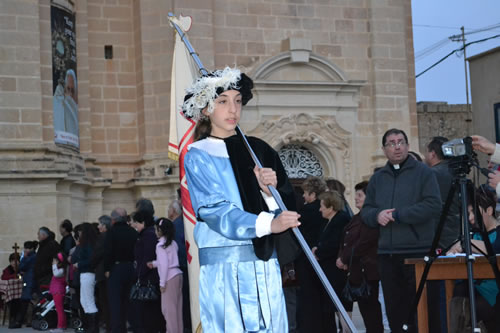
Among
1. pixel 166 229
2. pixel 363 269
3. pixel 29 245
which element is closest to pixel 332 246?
pixel 363 269

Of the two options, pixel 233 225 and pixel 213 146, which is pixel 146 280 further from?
pixel 233 225

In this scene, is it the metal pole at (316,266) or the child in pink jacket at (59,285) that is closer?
the metal pole at (316,266)

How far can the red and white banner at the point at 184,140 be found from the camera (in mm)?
8906

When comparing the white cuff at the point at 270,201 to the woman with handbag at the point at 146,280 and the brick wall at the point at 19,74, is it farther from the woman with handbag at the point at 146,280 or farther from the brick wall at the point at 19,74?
the brick wall at the point at 19,74

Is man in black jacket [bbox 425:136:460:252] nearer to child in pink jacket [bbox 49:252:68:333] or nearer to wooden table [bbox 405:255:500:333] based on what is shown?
wooden table [bbox 405:255:500:333]

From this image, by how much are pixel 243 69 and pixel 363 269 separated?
411 inches

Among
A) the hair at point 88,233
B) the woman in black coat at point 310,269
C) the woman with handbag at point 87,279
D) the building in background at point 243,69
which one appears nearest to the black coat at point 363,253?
the woman in black coat at point 310,269

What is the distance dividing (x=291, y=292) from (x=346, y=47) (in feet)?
30.6

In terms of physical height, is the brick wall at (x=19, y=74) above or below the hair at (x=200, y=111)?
above

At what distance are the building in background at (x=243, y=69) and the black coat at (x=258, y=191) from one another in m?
11.6

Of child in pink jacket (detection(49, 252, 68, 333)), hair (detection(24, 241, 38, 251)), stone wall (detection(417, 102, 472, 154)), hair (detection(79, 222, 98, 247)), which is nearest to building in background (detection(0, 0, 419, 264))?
hair (detection(24, 241, 38, 251))

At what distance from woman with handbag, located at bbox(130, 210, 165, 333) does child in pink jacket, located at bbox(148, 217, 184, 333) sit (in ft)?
0.90

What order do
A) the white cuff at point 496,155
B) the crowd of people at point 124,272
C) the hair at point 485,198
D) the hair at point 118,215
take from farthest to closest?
the hair at point 118,215, the crowd of people at point 124,272, the hair at point 485,198, the white cuff at point 496,155

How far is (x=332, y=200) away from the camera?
8922 mm
